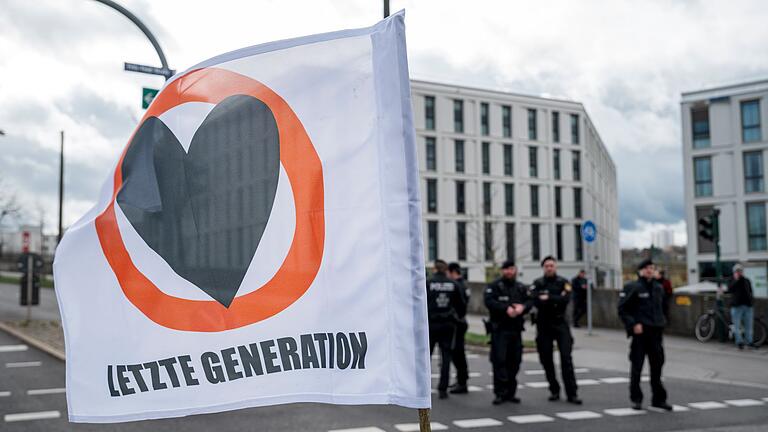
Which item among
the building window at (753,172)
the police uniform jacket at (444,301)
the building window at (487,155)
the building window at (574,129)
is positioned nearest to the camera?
the police uniform jacket at (444,301)

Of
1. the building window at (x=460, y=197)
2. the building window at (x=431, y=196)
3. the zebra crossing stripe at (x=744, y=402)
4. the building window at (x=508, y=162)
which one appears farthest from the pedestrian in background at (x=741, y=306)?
the building window at (x=508, y=162)

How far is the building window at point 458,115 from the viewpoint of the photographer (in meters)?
63.2

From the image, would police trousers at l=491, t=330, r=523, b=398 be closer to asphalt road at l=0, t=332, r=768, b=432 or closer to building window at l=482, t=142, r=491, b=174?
asphalt road at l=0, t=332, r=768, b=432

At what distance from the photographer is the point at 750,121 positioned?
48125 mm

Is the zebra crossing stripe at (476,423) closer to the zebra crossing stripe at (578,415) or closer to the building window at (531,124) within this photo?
the zebra crossing stripe at (578,415)

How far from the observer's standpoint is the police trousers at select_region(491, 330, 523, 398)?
33.6ft

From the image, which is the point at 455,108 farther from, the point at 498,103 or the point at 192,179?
the point at 192,179

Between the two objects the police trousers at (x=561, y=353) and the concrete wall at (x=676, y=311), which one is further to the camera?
the concrete wall at (x=676, y=311)

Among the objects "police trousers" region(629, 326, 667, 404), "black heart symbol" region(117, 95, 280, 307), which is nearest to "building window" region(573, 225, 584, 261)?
"police trousers" region(629, 326, 667, 404)

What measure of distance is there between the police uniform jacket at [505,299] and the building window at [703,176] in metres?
42.4

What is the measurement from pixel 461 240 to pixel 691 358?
4743 cm

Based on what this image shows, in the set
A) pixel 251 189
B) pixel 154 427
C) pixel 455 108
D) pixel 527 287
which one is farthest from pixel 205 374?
pixel 455 108

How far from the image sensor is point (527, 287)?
11.0 meters

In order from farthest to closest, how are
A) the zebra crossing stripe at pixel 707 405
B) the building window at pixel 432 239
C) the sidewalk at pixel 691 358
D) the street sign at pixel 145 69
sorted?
the building window at pixel 432 239 → the sidewalk at pixel 691 358 → the street sign at pixel 145 69 → the zebra crossing stripe at pixel 707 405
